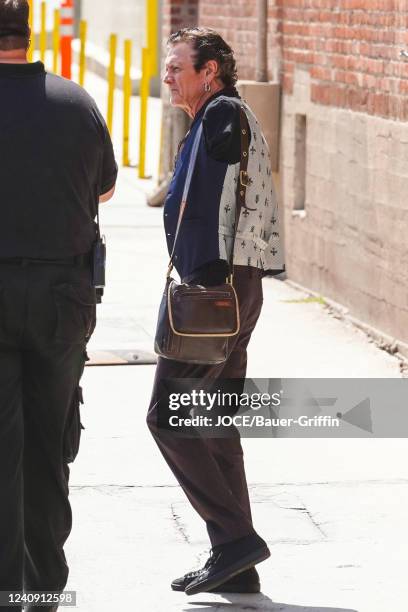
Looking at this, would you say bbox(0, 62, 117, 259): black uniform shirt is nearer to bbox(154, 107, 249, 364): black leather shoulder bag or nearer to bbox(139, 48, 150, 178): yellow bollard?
bbox(154, 107, 249, 364): black leather shoulder bag

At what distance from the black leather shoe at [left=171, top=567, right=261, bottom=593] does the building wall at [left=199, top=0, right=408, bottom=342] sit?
165 inches

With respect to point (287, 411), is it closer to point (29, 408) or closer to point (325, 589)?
point (325, 589)

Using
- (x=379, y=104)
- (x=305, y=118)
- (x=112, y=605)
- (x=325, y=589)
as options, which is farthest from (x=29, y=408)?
(x=305, y=118)

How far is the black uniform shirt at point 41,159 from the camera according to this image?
179 inches

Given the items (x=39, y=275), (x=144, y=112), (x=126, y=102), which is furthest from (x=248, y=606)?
(x=126, y=102)

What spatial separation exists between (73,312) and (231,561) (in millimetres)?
1099

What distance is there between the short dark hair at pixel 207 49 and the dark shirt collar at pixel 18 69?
0.72m

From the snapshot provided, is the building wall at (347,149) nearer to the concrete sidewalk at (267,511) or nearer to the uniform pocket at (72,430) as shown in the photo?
the concrete sidewalk at (267,511)

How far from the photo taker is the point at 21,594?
15.4ft

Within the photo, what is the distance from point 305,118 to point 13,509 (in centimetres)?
744

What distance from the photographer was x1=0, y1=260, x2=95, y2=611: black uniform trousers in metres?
4.57

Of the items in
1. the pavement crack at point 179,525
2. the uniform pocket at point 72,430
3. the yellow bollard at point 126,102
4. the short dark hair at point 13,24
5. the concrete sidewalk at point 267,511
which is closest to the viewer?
the short dark hair at point 13,24

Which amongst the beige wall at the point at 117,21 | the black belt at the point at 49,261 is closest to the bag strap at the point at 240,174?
the black belt at the point at 49,261

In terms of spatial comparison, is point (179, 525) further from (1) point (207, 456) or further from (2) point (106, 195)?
(2) point (106, 195)
